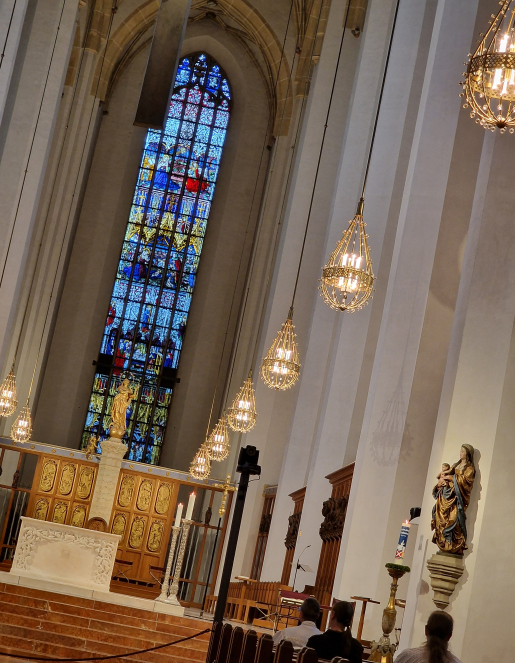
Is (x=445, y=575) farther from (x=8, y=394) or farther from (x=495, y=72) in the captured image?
(x=8, y=394)

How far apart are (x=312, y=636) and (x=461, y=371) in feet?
10.5

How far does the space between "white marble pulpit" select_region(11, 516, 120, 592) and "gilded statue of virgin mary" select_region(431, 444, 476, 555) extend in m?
7.19

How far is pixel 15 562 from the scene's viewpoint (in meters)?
13.2

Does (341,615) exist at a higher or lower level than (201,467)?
lower

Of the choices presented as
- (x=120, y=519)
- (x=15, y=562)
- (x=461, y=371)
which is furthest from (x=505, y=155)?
(x=120, y=519)

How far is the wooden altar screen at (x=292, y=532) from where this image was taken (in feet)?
51.9

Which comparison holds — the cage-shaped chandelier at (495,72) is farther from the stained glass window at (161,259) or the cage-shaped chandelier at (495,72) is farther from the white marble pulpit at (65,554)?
the stained glass window at (161,259)

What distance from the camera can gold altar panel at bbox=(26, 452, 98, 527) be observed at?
20.5 m

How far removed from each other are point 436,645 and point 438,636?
39 mm

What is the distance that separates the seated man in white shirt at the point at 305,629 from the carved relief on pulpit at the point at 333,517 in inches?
248

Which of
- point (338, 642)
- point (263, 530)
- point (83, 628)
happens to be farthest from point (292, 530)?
point (338, 642)

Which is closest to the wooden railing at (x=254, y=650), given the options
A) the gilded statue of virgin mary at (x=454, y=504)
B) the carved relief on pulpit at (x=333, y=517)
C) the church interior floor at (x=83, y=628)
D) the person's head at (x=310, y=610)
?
the person's head at (x=310, y=610)

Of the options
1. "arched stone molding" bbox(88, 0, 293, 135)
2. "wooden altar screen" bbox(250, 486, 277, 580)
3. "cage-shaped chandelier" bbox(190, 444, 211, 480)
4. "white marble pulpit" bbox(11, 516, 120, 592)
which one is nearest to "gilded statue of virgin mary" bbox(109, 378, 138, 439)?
"cage-shaped chandelier" bbox(190, 444, 211, 480)

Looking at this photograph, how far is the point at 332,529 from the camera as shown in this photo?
41.3 ft
